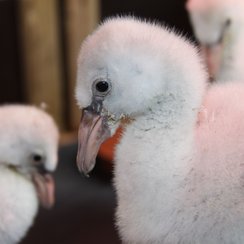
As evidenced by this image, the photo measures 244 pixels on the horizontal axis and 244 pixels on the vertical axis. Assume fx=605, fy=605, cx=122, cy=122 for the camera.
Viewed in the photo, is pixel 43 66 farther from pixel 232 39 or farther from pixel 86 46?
pixel 86 46

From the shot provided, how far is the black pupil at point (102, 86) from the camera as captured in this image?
784 mm

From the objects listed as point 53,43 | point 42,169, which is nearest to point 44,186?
point 42,169

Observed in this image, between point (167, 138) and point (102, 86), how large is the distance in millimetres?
109

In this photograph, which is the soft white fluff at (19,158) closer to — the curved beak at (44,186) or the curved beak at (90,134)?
the curved beak at (44,186)

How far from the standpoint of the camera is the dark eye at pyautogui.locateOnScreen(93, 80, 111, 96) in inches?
30.9

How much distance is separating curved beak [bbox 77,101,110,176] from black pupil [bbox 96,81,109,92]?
0.03m

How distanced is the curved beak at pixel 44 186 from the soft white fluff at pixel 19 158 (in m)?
0.02

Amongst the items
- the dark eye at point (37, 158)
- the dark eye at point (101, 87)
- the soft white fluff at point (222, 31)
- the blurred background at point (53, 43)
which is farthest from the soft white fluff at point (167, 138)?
the blurred background at point (53, 43)

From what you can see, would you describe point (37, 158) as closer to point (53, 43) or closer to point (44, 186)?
point (44, 186)

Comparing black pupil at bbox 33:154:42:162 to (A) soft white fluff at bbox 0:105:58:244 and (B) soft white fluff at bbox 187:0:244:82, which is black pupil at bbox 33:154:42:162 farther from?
(B) soft white fluff at bbox 187:0:244:82

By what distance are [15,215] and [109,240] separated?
0.31 meters

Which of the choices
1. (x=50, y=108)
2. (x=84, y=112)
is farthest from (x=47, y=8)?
(x=84, y=112)

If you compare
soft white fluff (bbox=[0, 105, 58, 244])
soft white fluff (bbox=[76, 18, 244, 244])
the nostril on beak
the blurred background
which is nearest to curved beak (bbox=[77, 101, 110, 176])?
soft white fluff (bbox=[76, 18, 244, 244])

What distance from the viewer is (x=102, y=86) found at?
0.79m
